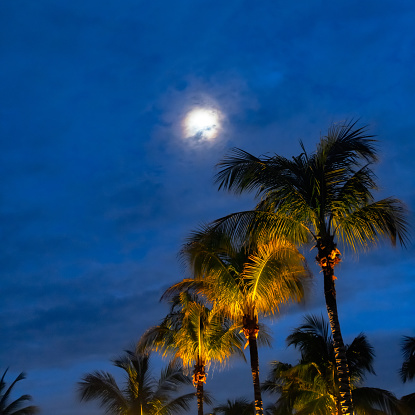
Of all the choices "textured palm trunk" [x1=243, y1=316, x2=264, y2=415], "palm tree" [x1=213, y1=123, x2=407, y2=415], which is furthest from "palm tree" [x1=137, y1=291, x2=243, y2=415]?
"palm tree" [x1=213, y1=123, x2=407, y2=415]

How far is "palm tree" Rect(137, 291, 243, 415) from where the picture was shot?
25078 mm

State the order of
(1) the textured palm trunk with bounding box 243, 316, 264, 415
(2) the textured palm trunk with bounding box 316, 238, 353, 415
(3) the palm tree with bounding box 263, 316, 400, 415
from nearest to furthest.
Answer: (2) the textured palm trunk with bounding box 316, 238, 353, 415
(1) the textured palm trunk with bounding box 243, 316, 264, 415
(3) the palm tree with bounding box 263, 316, 400, 415

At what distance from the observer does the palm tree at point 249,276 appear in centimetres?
1645

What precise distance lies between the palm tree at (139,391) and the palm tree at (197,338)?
3497 millimetres

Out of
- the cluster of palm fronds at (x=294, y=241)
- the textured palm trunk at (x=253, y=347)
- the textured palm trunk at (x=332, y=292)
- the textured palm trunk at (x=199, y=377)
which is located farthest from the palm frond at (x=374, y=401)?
the textured palm trunk at (x=332, y=292)

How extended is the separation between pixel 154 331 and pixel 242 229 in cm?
1435

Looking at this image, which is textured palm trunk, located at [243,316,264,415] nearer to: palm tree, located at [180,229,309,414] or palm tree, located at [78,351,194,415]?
palm tree, located at [180,229,309,414]

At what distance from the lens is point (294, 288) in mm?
19469

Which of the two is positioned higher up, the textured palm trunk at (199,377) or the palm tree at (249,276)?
the palm tree at (249,276)

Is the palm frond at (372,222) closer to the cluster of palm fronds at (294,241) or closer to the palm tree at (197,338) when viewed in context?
the cluster of palm fronds at (294,241)

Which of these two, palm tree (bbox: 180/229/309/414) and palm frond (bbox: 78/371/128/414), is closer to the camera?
palm tree (bbox: 180/229/309/414)

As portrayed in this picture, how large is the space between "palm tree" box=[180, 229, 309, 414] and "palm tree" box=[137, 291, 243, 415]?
3.72 m

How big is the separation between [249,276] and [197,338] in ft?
30.0

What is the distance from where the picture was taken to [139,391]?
3200 centimetres
